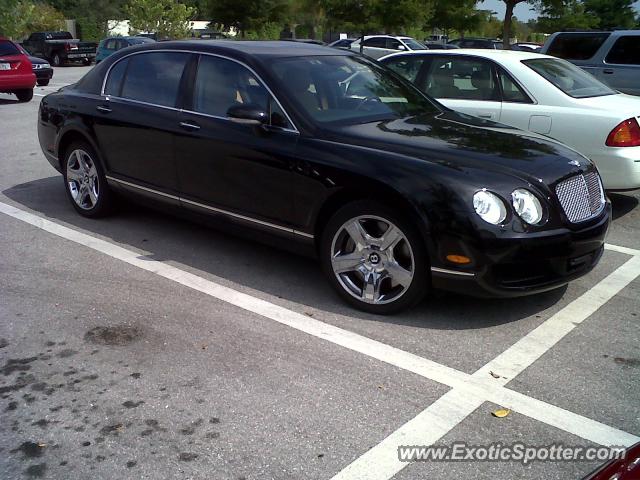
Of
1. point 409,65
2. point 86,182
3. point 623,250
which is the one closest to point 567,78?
point 409,65

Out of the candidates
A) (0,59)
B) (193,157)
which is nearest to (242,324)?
(193,157)

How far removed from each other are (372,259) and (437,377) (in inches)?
38.5

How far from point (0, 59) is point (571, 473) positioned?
16.1 m

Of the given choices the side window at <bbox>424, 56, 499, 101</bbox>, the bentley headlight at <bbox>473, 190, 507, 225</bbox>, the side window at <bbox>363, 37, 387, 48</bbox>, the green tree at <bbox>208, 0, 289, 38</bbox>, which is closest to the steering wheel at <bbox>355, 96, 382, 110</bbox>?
the bentley headlight at <bbox>473, 190, 507, 225</bbox>

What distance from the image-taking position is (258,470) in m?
2.84

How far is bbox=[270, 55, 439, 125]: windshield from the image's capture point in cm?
475

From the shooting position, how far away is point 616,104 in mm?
6523

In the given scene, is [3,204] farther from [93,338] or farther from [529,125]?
[529,125]

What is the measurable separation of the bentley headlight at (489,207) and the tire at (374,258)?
40cm

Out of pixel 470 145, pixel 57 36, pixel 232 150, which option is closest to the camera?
pixel 470 145

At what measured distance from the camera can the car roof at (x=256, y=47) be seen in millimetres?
5070

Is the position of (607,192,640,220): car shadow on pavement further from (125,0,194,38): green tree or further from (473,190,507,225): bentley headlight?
(125,0,194,38): green tree

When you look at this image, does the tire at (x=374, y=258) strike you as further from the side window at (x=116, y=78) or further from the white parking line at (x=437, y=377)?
the side window at (x=116, y=78)

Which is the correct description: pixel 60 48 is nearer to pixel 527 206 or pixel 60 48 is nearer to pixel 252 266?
pixel 252 266
